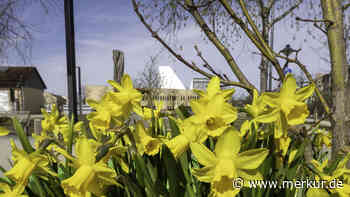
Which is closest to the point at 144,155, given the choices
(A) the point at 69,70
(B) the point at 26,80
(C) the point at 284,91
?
(C) the point at 284,91

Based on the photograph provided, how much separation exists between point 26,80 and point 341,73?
23.0 m

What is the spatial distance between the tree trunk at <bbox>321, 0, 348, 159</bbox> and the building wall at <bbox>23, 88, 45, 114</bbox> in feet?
64.7

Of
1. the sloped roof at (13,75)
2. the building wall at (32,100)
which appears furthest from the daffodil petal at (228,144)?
the sloped roof at (13,75)

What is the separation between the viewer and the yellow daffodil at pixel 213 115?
14.7 inches

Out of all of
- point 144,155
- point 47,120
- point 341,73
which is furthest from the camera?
point 47,120

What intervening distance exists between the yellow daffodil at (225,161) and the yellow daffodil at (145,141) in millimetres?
140

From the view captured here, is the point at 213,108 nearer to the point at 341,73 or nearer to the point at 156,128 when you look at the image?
the point at 156,128

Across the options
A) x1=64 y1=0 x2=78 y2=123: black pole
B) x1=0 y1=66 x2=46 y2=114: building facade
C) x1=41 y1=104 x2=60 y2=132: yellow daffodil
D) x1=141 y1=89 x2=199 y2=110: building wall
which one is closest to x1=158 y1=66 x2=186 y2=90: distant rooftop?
x1=141 y1=89 x2=199 y2=110: building wall

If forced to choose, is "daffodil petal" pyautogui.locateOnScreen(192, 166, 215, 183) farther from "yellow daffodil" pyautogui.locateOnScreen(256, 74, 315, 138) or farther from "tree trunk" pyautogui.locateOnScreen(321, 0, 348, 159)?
"tree trunk" pyautogui.locateOnScreen(321, 0, 348, 159)

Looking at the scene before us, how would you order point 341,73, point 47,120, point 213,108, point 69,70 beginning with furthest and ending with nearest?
1. point 69,70
2. point 47,120
3. point 341,73
4. point 213,108

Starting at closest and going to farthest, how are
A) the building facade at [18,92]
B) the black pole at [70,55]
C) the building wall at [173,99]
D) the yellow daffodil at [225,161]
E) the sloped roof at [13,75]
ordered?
1. the yellow daffodil at [225,161]
2. the building wall at [173,99]
3. the black pole at [70,55]
4. the building facade at [18,92]
5. the sloped roof at [13,75]

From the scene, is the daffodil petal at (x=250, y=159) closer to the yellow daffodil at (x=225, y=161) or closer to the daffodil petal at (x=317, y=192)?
the yellow daffodil at (x=225, y=161)

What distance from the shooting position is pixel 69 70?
104 inches

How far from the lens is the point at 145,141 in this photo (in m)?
0.47
